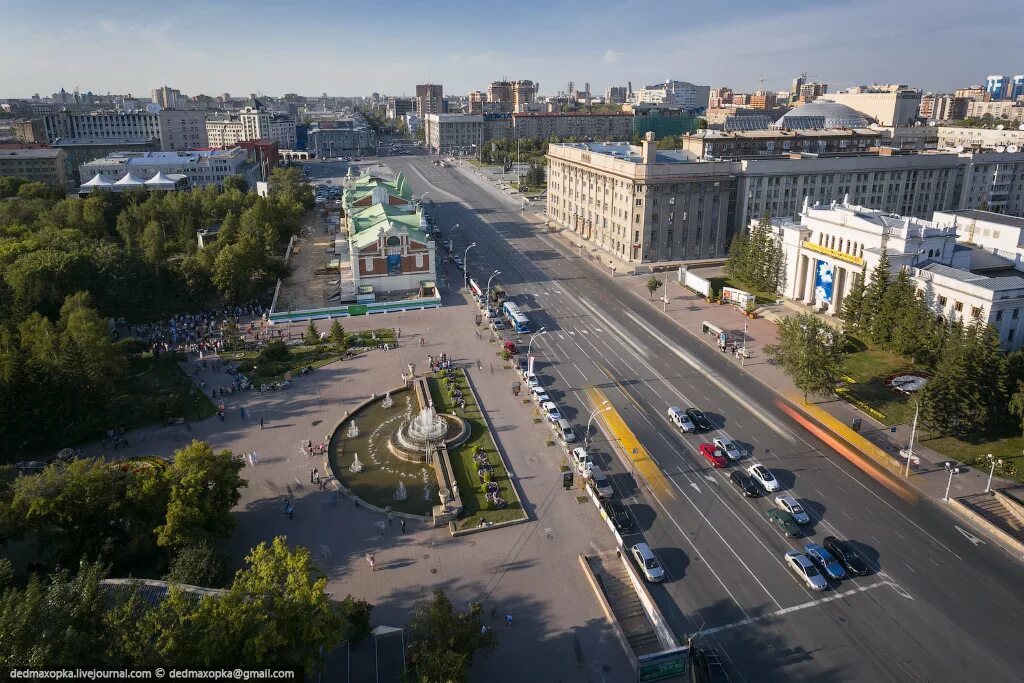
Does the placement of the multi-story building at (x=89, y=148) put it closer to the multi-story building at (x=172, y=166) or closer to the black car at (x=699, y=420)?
the multi-story building at (x=172, y=166)

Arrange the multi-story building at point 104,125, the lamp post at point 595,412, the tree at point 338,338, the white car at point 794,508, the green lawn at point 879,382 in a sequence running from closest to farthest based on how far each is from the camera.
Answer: the white car at point 794,508
the lamp post at point 595,412
the green lawn at point 879,382
the tree at point 338,338
the multi-story building at point 104,125

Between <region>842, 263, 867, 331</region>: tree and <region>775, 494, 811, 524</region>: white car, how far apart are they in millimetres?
28175

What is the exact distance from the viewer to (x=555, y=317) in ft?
234

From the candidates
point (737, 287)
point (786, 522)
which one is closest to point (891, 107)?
point (737, 287)

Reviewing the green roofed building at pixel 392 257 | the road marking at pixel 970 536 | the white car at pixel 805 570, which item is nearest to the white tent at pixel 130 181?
the green roofed building at pixel 392 257

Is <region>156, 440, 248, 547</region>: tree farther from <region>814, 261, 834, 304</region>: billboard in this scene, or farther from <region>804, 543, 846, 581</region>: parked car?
<region>814, 261, 834, 304</region>: billboard

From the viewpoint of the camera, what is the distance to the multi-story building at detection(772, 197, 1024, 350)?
177ft

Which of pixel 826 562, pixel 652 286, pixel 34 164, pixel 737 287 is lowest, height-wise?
pixel 826 562

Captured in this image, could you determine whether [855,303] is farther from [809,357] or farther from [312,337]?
[312,337]

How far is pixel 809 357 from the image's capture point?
→ 163 ft

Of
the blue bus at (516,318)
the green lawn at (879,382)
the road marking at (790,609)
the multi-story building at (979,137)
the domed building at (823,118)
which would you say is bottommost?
the road marking at (790,609)

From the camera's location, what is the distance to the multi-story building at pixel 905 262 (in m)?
53.9

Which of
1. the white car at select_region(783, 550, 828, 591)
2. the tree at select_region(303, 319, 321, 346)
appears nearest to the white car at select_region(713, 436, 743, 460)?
the white car at select_region(783, 550, 828, 591)

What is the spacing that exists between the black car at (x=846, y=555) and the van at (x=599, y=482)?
11.6 m
